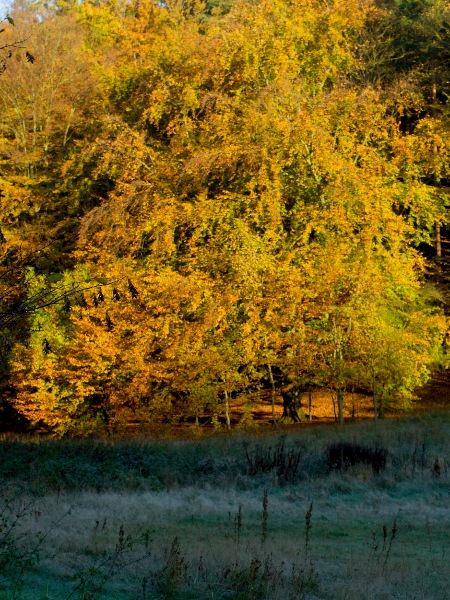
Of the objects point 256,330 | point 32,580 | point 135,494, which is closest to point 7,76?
point 256,330

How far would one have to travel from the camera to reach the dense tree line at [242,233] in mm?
22016

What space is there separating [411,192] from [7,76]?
1672cm

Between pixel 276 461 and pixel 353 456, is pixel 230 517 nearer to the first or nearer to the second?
pixel 276 461

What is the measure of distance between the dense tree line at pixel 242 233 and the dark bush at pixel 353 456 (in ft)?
21.2

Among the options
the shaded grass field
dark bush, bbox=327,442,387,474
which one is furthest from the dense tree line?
dark bush, bbox=327,442,387,474

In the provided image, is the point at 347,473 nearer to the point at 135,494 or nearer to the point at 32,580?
the point at 135,494

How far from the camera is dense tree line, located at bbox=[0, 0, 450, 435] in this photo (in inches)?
867

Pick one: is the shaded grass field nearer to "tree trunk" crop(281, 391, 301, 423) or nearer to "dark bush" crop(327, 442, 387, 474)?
"dark bush" crop(327, 442, 387, 474)

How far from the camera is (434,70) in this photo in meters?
30.7

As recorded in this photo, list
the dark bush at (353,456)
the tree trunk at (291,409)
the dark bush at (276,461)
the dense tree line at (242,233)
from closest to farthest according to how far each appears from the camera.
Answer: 1. the dark bush at (276,461)
2. the dark bush at (353,456)
3. the dense tree line at (242,233)
4. the tree trunk at (291,409)

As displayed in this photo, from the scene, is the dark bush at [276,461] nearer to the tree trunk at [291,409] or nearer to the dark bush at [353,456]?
the dark bush at [353,456]

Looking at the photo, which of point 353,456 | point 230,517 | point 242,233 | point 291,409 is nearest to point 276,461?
point 353,456

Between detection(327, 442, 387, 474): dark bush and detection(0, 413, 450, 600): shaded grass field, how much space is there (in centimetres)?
12

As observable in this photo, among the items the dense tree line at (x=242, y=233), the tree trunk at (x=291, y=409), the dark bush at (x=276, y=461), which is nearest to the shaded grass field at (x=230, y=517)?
the dark bush at (x=276, y=461)
